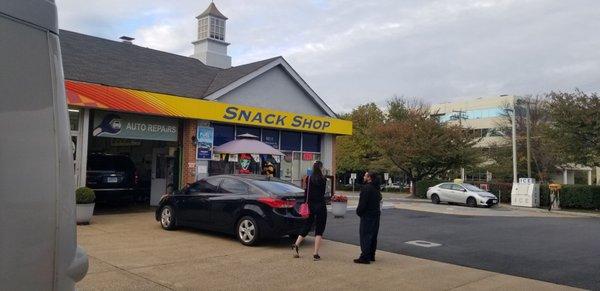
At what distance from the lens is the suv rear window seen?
1697cm

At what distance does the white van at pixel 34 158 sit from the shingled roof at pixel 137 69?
15334mm

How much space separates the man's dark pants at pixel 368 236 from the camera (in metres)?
9.33

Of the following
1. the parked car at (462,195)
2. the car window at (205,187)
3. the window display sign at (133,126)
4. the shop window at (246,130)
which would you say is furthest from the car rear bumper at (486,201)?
→ the car window at (205,187)

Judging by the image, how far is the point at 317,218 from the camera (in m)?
9.84

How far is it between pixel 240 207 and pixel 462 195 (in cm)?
2260

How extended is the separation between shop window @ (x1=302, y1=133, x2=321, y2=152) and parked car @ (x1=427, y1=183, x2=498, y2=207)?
1116 cm

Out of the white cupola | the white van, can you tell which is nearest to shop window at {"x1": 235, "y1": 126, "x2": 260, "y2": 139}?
the white cupola

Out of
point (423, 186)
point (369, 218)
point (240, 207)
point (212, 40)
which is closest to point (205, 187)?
point (240, 207)

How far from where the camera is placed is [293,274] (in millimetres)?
8250

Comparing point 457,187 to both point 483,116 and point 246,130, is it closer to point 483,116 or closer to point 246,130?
point 246,130

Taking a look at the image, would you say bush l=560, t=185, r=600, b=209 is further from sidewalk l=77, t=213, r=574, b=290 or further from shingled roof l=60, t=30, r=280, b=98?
sidewalk l=77, t=213, r=574, b=290

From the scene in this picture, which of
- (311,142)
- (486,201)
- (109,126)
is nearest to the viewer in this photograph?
(109,126)

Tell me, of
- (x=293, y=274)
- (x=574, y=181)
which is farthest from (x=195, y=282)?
(x=574, y=181)

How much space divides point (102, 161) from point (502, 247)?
12238 mm
